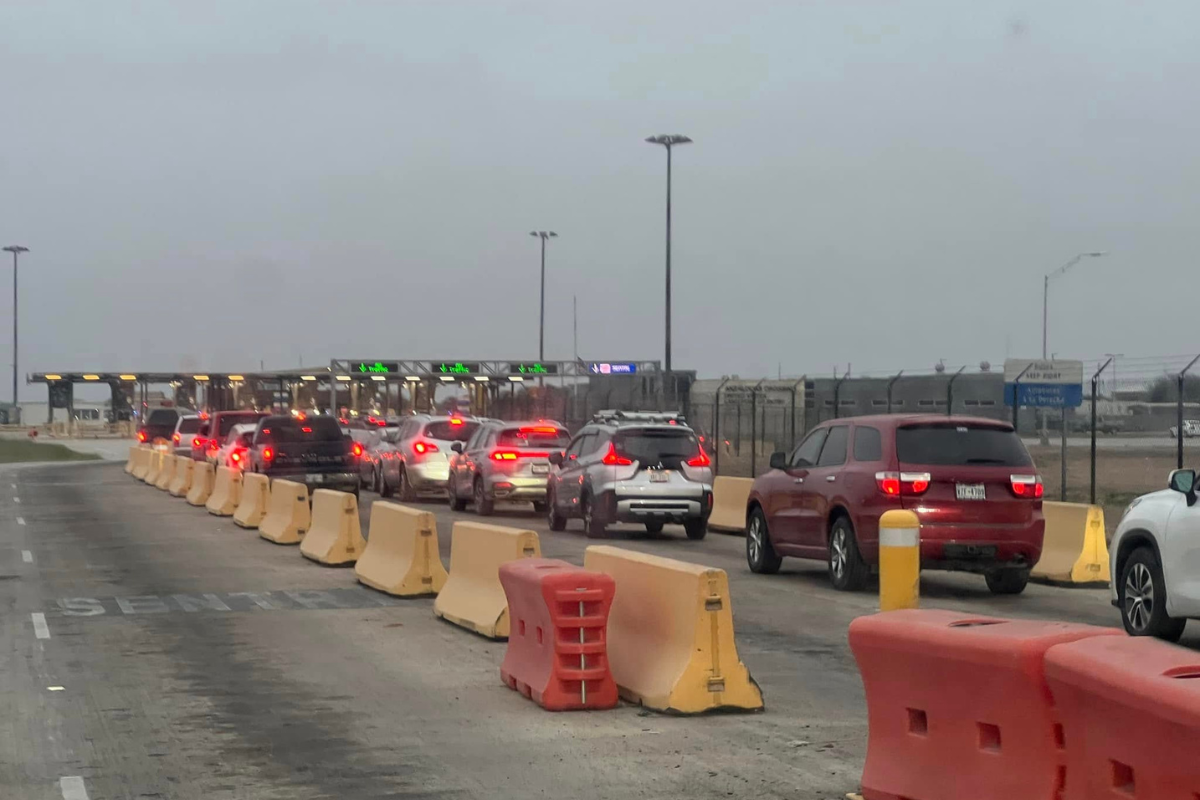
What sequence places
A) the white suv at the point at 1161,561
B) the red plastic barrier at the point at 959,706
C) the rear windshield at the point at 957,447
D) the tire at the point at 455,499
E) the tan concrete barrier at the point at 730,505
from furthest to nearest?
the tire at the point at 455,499 → the tan concrete barrier at the point at 730,505 → the rear windshield at the point at 957,447 → the white suv at the point at 1161,561 → the red plastic barrier at the point at 959,706

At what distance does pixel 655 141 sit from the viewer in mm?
43344

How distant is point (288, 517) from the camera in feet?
73.5

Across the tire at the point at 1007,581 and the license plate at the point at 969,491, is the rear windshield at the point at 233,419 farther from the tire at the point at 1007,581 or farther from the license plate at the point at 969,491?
the license plate at the point at 969,491

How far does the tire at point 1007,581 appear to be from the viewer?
51.2 ft

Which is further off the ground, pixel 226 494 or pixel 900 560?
pixel 900 560

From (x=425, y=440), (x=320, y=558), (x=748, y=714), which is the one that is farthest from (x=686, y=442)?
(x=748, y=714)

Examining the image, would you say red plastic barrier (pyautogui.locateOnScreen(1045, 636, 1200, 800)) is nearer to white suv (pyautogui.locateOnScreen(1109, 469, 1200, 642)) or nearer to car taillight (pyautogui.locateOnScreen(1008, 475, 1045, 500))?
white suv (pyautogui.locateOnScreen(1109, 469, 1200, 642))

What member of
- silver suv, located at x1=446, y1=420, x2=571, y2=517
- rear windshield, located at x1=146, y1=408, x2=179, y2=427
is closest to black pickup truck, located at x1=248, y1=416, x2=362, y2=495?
silver suv, located at x1=446, y1=420, x2=571, y2=517

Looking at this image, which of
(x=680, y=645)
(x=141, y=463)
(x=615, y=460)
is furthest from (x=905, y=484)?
(x=141, y=463)

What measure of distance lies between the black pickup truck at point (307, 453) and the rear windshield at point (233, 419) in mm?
8502

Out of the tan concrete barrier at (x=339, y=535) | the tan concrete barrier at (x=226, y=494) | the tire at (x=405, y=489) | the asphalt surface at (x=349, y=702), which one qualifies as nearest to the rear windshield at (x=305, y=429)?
the tan concrete barrier at (x=226, y=494)

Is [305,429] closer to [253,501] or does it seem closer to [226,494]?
[226,494]

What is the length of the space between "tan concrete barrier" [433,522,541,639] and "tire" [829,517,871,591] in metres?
4.08

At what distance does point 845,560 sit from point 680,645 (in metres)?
6.64
